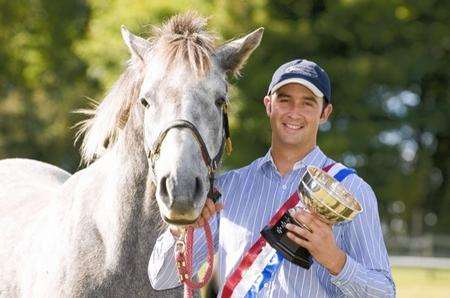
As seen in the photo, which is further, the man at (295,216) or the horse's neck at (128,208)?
the horse's neck at (128,208)

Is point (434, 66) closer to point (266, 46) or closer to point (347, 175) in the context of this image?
point (266, 46)

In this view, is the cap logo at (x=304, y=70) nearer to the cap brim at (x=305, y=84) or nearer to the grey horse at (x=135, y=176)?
the cap brim at (x=305, y=84)

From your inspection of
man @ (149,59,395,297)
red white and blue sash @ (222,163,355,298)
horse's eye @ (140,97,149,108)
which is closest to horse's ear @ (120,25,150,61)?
horse's eye @ (140,97,149,108)

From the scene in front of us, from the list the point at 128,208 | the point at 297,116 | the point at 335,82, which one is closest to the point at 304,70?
the point at 297,116

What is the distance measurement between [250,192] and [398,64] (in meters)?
19.8

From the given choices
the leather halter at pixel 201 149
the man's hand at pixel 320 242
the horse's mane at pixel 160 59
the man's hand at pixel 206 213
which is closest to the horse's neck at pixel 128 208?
the horse's mane at pixel 160 59

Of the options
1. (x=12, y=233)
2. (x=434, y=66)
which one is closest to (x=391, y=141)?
(x=434, y=66)

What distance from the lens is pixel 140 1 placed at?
918 inches

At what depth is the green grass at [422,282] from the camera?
15547mm

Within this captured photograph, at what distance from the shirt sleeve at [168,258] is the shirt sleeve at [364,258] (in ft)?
2.11

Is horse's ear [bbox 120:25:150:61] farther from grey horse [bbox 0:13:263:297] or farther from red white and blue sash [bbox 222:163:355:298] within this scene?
red white and blue sash [bbox 222:163:355:298]

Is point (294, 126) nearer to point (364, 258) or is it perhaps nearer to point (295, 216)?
point (295, 216)

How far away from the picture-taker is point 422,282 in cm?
1928

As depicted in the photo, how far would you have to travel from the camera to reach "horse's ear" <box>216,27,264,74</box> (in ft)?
13.4
